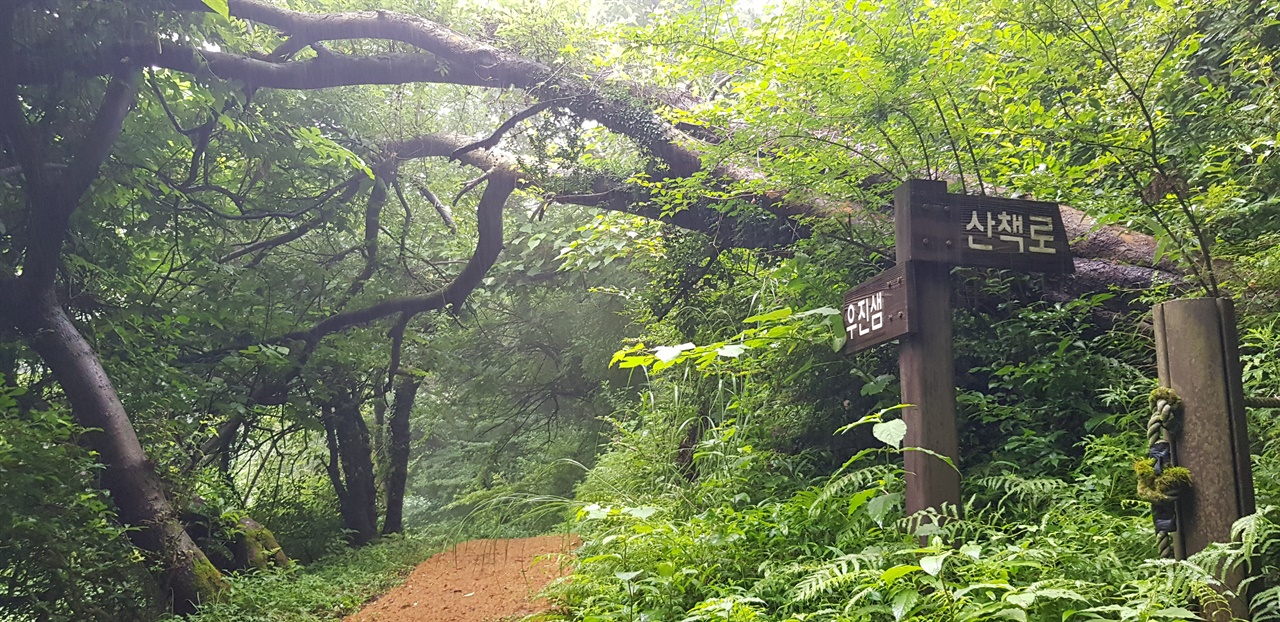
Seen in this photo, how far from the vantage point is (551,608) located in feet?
12.0

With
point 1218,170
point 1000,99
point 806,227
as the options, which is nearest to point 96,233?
point 806,227

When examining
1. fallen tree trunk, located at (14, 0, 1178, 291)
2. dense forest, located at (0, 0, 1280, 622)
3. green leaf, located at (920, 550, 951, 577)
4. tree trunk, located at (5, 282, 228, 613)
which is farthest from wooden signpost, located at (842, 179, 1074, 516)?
tree trunk, located at (5, 282, 228, 613)

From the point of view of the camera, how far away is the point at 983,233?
2932mm

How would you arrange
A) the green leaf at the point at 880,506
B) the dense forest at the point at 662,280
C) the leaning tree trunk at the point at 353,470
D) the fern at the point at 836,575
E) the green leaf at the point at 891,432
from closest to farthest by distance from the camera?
the fern at the point at 836,575 < the green leaf at the point at 891,432 < the green leaf at the point at 880,506 < the dense forest at the point at 662,280 < the leaning tree trunk at the point at 353,470

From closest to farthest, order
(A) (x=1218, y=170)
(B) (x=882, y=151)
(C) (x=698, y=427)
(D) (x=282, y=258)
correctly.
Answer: (A) (x=1218, y=170) → (B) (x=882, y=151) → (C) (x=698, y=427) → (D) (x=282, y=258)

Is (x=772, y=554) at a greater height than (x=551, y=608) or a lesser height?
greater

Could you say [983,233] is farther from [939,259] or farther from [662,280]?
[662,280]

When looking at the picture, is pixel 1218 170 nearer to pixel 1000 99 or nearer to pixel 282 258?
pixel 1000 99

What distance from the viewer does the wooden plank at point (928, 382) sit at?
109 inches

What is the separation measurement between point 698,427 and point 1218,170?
11.2ft

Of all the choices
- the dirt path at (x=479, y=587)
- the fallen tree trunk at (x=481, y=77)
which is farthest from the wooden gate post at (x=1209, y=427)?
the fallen tree trunk at (x=481, y=77)

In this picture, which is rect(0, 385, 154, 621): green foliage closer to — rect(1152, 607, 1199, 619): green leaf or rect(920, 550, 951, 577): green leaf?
rect(920, 550, 951, 577): green leaf

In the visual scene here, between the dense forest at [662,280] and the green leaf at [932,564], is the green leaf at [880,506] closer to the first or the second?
the dense forest at [662,280]

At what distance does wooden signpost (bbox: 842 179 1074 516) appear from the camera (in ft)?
9.48
